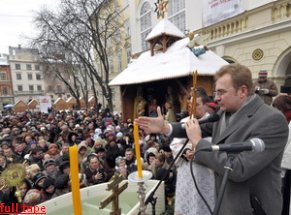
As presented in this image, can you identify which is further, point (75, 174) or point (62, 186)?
point (62, 186)

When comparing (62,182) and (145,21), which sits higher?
(145,21)

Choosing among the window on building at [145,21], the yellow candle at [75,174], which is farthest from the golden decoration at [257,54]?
the window on building at [145,21]

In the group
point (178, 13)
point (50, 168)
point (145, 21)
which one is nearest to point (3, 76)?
point (145, 21)

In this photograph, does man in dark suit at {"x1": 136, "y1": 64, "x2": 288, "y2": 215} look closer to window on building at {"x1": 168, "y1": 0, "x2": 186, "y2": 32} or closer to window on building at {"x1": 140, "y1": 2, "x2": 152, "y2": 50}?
window on building at {"x1": 168, "y1": 0, "x2": 186, "y2": 32}

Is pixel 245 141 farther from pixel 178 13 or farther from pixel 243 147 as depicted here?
pixel 178 13

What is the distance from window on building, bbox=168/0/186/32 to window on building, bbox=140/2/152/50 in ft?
8.57

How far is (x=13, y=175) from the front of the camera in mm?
3689

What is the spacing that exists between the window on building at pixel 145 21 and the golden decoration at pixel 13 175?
1590 cm

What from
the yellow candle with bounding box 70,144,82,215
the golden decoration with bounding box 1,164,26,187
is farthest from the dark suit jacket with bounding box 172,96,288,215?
the golden decoration with bounding box 1,164,26,187

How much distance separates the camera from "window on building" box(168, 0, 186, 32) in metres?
14.5

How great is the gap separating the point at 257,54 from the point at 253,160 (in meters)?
9.45

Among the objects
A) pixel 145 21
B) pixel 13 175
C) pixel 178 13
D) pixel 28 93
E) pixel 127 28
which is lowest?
pixel 13 175

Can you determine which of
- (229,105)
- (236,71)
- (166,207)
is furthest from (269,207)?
(166,207)

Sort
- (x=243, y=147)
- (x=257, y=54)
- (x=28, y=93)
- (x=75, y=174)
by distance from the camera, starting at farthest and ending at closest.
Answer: (x=28, y=93), (x=257, y=54), (x=243, y=147), (x=75, y=174)
